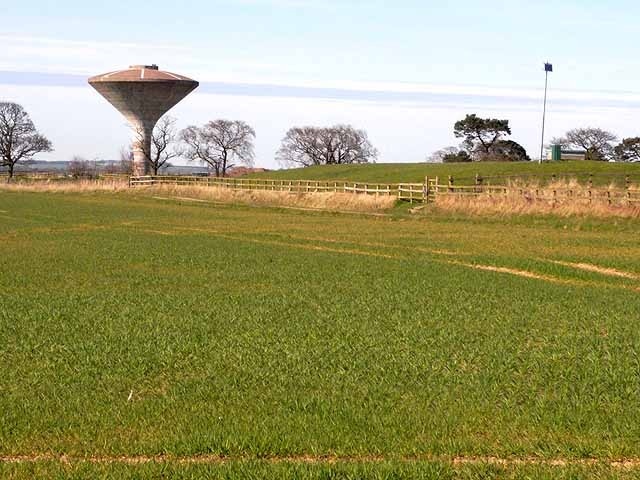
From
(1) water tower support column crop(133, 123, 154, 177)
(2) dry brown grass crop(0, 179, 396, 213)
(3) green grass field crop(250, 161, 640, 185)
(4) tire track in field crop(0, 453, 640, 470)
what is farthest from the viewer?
(1) water tower support column crop(133, 123, 154, 177)

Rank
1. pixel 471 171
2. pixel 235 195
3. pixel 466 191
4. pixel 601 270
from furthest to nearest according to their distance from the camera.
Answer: pixel 471 171 < pixel 235 195 < pixel 466 191 < pixel 601 270

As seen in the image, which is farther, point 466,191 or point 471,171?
point 471,171

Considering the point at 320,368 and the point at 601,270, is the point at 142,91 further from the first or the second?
the point at 320,368

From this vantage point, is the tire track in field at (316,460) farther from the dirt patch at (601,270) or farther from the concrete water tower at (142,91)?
the concrete water tower at (142,91)

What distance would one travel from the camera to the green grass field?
68188 mm

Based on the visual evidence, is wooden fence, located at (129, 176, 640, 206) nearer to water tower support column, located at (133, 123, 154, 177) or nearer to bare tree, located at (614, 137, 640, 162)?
water tower support column, located at (133, 123, 154, 177)

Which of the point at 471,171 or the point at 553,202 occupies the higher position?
the point at 553,202

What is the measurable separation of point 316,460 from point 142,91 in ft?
270

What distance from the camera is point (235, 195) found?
68.2 m

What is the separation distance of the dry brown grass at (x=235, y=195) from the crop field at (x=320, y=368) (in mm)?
28698

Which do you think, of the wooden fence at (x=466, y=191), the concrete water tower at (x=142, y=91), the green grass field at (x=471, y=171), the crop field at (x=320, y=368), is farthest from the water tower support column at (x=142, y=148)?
the crop field at (x=320, y=368)

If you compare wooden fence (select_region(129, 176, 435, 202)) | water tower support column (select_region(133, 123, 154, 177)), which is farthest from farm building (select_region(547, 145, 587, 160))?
water tower support column (select_region(133, 123, 154, 177))

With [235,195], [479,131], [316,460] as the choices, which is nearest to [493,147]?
[479,131]

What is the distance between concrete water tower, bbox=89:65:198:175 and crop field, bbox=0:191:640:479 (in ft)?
206
